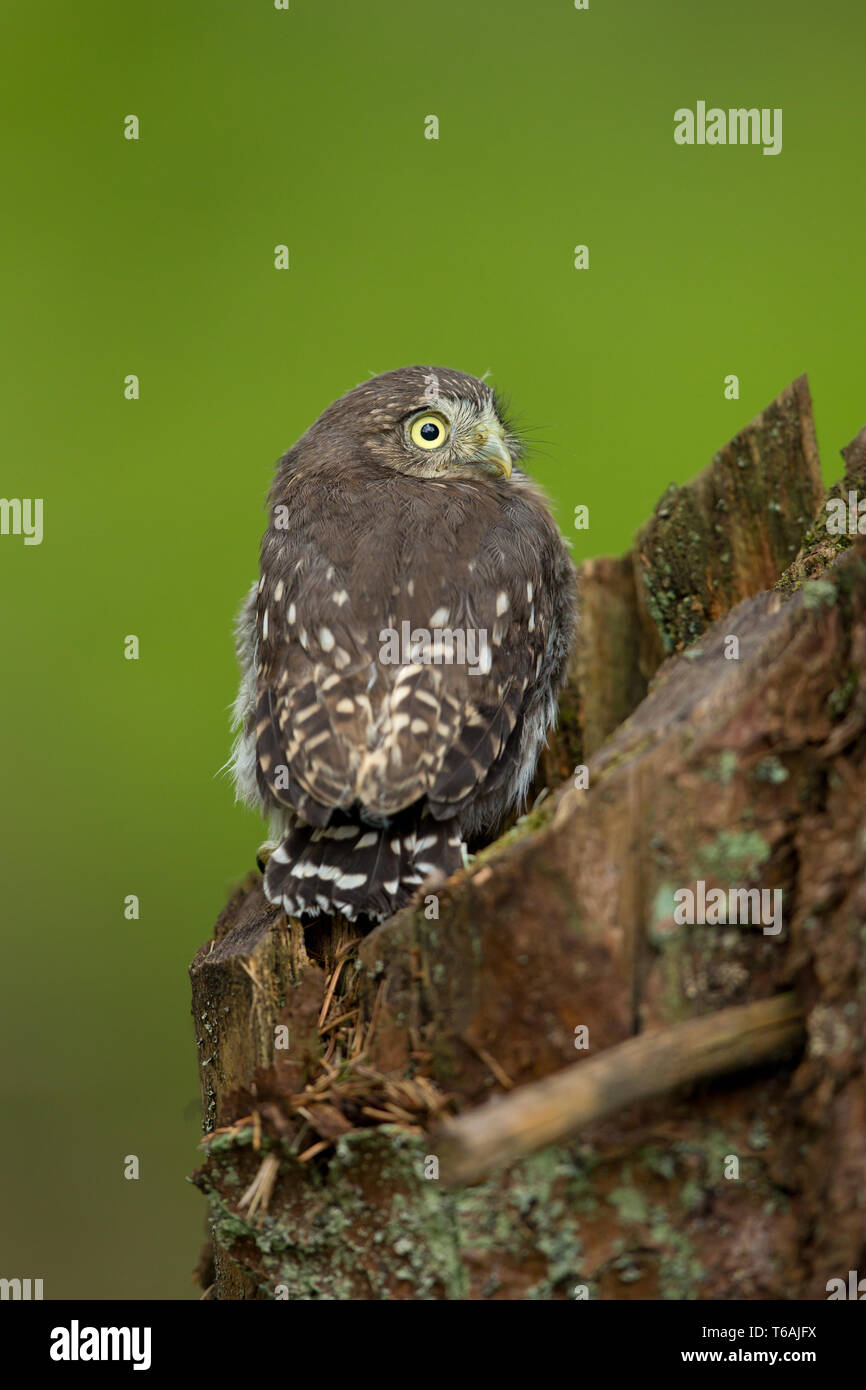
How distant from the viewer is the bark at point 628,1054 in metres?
1.98

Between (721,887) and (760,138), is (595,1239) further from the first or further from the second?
(760,138)

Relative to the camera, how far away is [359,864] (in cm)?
334

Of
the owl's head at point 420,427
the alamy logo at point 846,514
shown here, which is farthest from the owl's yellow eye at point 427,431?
the alamy logo at point 846,514

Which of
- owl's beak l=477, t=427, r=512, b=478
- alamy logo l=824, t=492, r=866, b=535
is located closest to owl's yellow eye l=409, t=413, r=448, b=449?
owl's beak l=477, t=427, r=512, b=478

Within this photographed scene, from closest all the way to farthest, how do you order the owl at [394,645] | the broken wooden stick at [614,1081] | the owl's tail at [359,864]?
the broken wooden stick at [614,1081] → the owl's tail at [359,864] → the owl at [394,645]

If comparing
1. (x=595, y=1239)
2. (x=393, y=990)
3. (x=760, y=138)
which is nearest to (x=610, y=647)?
(x=393, y=990)

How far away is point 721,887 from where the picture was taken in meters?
2.14

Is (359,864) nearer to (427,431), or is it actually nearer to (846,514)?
(846,514)

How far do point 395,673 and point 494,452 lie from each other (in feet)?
5.32
